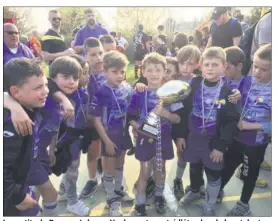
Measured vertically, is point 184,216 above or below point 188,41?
below

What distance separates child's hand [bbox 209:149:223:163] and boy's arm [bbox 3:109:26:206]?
121 centimetres

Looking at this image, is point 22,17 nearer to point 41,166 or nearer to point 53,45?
point 53,45

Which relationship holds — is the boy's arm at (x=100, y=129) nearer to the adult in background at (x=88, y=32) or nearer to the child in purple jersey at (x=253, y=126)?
the adult in background at (x=88, y=32)

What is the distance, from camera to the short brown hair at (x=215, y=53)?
2186 mm

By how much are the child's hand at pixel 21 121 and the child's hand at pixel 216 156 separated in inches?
46.2

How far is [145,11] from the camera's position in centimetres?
Result: 214

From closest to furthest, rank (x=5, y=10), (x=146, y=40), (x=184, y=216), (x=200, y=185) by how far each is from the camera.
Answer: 1. (x=5, y=10)
2. (x=146, y=40)
3. (x=184, y=216)
4. (x=200, y=185)

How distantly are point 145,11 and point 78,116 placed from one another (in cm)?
82

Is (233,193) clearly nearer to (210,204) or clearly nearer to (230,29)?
(210,204)

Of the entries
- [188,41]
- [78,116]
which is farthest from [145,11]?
[78,116]

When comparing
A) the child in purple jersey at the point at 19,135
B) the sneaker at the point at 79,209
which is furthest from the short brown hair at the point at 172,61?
the sneaker at the point at 79,209

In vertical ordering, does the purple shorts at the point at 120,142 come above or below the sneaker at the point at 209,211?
above

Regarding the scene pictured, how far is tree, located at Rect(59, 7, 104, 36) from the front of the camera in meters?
2.14

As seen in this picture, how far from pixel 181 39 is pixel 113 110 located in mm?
645
